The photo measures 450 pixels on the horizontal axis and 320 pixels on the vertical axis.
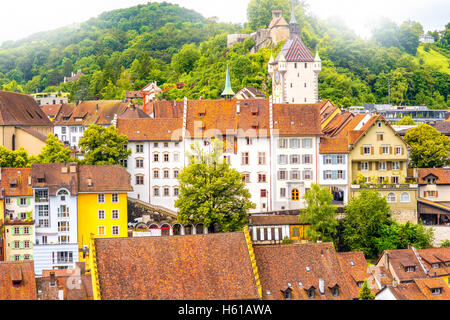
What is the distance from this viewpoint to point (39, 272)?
55312mm

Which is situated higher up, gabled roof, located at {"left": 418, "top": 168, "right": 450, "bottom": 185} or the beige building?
the beige building

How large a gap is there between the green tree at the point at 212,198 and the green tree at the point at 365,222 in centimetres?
951

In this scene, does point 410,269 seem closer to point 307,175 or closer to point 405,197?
point 405,197

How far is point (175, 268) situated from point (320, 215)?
26210 millimetres

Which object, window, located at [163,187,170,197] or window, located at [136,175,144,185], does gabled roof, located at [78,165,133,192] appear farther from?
window, located at [163,187,170,197]

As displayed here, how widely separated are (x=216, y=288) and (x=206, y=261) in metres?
1.76

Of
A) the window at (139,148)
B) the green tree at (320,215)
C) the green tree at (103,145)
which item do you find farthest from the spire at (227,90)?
the green tree at (320,215)

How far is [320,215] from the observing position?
59.7 metres

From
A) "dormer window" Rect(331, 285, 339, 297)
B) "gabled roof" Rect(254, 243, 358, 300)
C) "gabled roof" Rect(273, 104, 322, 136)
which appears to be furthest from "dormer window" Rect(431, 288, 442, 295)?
"gabled roof" Rect(273, 104, 322, 136)

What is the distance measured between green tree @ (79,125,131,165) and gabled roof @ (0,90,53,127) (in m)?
21.6

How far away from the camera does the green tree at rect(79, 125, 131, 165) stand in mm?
65912

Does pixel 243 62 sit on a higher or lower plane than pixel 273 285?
higher

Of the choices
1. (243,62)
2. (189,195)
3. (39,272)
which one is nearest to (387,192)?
(189,195)

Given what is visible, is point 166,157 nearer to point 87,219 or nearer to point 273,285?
point 87,219
